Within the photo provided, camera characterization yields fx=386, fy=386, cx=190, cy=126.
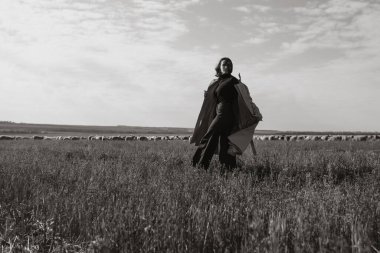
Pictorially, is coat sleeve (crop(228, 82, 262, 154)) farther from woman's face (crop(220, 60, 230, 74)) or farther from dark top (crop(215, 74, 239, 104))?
woman's face (crop(220, 60, 230, 74))

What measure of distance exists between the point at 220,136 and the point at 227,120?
0.39 meters

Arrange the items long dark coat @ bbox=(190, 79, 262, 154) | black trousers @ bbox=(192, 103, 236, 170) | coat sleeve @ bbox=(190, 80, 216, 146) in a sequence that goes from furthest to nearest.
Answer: coat sleeve @ bbox=(190, 80, 216, 146)
long dark coat @ bbox=(190, 79, 262, 154)
black trousers @ bbox=(192, 103, 236, 170)

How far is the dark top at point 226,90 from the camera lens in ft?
26.0

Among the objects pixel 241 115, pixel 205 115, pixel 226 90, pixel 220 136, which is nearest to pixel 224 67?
pixel 226 90

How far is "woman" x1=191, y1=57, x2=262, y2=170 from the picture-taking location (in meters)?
7.93

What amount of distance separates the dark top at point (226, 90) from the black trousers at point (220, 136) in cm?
12

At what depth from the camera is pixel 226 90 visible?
792cm

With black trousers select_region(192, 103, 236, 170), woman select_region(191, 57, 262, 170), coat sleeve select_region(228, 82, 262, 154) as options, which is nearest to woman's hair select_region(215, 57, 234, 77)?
woman select_region(191, 57, 262, 170)

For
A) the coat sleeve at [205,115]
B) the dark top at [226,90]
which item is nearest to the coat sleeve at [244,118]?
the dark top at [226,90]

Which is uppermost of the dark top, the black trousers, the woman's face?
the woman's face

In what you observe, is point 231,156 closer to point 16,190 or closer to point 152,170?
point 152,170

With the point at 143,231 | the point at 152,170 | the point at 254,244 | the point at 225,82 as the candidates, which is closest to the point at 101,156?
the point at 152,170

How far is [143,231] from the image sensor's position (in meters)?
2.90

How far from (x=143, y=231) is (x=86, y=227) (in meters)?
0.62
